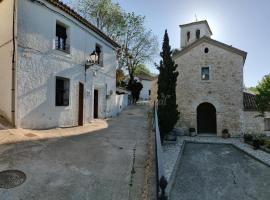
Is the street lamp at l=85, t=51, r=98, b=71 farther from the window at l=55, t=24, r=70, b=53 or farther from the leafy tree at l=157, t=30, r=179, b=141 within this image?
the leafy tree at l=157, t=30, r=179, b=141

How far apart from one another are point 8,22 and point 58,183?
748cm

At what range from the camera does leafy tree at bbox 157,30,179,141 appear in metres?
17.1

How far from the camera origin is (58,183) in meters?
5.22

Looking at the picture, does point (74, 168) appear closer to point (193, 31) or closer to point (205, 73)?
point (205, 73)

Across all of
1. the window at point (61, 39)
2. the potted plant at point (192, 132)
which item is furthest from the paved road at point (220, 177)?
the window at point (61, 39)

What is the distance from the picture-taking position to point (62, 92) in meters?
11.2

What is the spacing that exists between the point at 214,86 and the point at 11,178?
752 inches

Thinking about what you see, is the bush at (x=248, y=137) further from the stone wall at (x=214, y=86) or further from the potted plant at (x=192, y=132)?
the potted plant at (x=192, y=132)

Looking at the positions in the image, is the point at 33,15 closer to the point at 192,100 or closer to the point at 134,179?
the point at 134,179

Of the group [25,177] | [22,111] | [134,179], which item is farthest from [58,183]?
[22,111]

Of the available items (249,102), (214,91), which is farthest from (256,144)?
(214,91)

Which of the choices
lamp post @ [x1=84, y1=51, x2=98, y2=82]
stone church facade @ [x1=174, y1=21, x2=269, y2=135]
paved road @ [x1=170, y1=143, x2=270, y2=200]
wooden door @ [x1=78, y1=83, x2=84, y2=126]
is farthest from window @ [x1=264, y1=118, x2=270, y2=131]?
wooden door @ [x1=78, y1=83, x2=84, y2=126]

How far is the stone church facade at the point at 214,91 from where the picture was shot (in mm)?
20406

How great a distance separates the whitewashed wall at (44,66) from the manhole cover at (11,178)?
12.7ft
